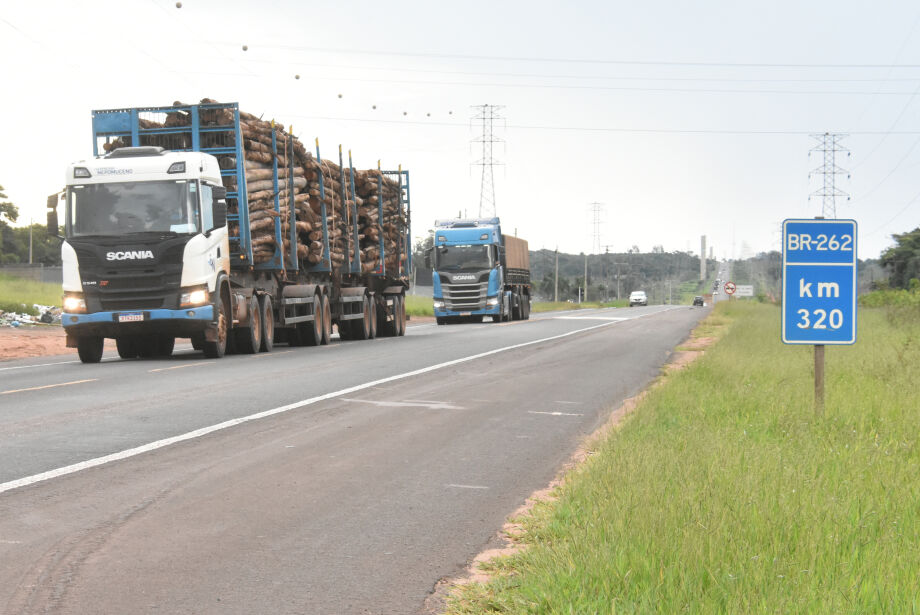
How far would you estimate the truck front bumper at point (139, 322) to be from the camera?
18734mm

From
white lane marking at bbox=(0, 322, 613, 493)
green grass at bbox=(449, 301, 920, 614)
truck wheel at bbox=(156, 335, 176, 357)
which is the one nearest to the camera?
green grass at bbox=(449, 301, 920, 614)

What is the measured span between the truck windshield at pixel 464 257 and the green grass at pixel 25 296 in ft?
49.9

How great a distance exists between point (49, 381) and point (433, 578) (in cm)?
1148

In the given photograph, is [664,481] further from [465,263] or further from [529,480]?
[465,263]

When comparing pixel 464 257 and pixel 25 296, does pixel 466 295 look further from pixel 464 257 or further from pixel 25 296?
pixel 25 296

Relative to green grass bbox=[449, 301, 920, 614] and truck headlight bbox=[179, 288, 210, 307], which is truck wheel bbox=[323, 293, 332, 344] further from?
green grass bbox=[449, 301, 920, 614]

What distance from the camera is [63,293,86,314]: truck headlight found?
1884cm

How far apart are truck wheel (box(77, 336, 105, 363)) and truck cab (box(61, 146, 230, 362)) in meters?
0.20

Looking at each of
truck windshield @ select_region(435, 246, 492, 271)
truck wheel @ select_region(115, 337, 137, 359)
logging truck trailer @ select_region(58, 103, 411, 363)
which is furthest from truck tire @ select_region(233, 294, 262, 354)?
truck windshield @ select_region(435, 246, 492, 271)

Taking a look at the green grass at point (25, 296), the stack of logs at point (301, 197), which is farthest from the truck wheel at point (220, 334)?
the green grass at point (25, 296)

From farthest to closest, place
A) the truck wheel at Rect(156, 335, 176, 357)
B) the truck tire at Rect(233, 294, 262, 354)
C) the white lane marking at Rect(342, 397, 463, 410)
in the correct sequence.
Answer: the truck wheel at Rect(156, 335, 176, 357), the truck tire at Rect(233, 294, 262, 354), the white lane marking at Rect(342, 397, 463, 410)

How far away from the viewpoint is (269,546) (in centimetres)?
559

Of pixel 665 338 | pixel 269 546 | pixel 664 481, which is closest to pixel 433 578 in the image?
pixel 269 546

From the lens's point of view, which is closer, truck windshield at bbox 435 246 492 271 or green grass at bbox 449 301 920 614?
green grass at bbox 449 301 920 614
